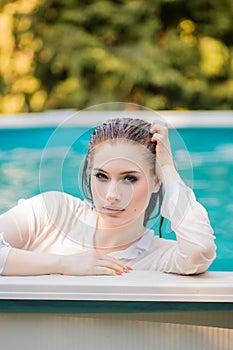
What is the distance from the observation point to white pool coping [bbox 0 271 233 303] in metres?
1.79

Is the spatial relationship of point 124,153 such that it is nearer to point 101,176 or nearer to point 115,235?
point 101,176

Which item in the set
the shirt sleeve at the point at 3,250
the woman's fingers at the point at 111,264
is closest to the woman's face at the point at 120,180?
the woman's fingers at the point at 111,264

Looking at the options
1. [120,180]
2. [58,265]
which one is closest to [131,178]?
[120,180]

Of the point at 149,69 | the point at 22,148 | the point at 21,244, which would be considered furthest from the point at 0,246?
the point at 149,69

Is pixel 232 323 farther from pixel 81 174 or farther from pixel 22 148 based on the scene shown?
pixel 22 148

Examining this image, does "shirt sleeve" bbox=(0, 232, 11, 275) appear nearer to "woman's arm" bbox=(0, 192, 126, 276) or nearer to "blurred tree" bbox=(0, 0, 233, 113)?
"woman's arm" bbox=(0, 192, 126, 276)

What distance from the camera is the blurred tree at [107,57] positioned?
701 centimetres

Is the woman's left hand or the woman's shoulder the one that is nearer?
the woman's left hand

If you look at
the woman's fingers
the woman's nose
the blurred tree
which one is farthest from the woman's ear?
the blurred tree

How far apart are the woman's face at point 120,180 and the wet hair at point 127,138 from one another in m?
0.01

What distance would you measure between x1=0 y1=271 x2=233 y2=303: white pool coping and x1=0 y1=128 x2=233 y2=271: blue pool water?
0.27 m

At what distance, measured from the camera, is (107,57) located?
6.99 metres

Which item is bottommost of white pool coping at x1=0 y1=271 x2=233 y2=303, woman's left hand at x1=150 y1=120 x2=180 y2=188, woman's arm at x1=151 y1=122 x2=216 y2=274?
white pool coping at x1=0 y1=271 x2=233 y2=303

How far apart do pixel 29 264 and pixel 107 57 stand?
17.2 feet
